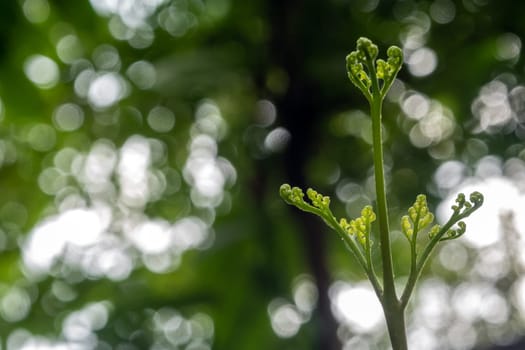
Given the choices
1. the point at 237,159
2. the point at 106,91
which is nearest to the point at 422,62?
the point at 237,159

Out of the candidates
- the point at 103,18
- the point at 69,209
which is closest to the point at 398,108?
the point at 103,18

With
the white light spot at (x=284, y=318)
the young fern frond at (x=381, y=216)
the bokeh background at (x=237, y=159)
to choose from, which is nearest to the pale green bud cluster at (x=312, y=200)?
the young fern frond at (x=381, y=216)

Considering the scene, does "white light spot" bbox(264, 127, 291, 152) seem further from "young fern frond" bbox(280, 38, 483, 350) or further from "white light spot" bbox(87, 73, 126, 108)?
"young fern frond" bbox(280, 38, 483, 350)

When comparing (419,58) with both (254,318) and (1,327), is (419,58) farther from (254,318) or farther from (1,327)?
(1,327)

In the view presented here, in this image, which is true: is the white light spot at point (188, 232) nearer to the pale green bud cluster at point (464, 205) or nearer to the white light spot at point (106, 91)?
the white light spot at point (106, 91)

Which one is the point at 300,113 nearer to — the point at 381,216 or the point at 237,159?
the point at 237,159
